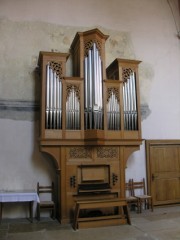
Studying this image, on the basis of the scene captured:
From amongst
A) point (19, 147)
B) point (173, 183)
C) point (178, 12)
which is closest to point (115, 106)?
point (19, 147)

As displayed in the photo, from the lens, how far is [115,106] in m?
6.01

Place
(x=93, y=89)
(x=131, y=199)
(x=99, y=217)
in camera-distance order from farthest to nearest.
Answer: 1. (x=131, y=199)
2. (x=93, y=89)
3. (x=99, y=217)

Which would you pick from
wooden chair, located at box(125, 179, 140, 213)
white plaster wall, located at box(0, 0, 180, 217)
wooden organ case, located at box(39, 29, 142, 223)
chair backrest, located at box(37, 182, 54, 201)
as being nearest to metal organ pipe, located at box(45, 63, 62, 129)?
wooden organ case, located at box(39, 29, 142, 223)

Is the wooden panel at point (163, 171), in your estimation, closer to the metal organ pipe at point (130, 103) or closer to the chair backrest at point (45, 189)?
the metal organ pipe at point (130, 103)

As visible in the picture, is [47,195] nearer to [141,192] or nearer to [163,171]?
[141,192]

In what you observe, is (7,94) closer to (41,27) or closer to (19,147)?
(19,147)

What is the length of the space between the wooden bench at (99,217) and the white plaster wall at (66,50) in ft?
4.43

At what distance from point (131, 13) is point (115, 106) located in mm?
3095

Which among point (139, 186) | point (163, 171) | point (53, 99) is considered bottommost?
point (139, 186)

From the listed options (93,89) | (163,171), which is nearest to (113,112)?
(93,89)

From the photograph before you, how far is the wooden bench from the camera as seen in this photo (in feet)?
16.7

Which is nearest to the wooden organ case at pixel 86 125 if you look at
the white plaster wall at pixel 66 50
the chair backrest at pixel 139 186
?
the white plaster wall at pixel 66 50

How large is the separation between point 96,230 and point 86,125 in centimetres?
204

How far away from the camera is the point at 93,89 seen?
228 inches
